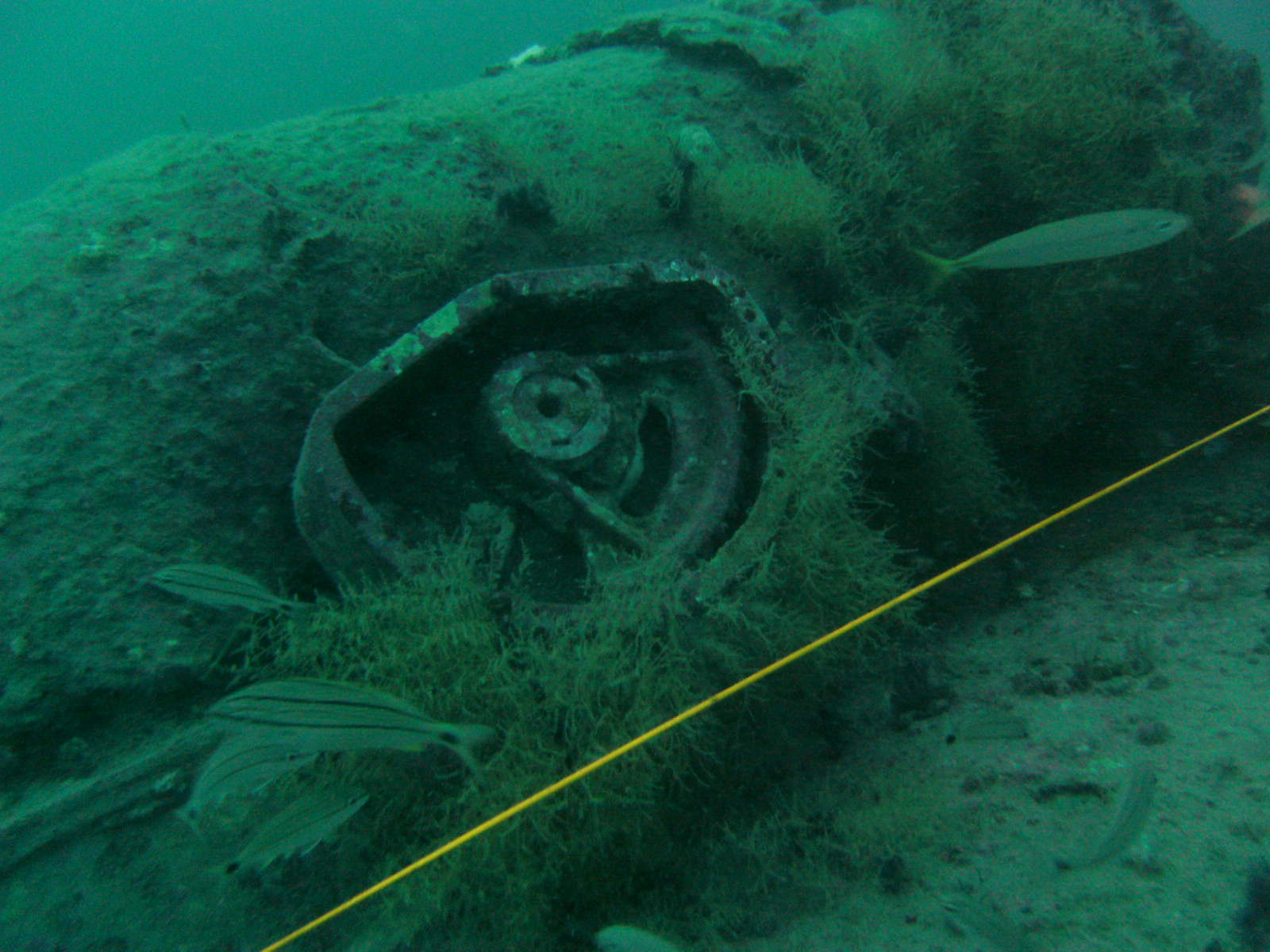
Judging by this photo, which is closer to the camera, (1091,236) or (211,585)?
(211,585)

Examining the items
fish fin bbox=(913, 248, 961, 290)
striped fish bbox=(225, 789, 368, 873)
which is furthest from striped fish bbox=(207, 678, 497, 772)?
fish fin bbox=(913, 248, 961, 290)

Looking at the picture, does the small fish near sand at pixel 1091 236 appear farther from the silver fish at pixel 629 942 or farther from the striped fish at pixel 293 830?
the striped fish at pixel 293 830

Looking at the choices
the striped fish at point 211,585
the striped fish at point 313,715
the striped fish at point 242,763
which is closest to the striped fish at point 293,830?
the striped fish at point 242,763

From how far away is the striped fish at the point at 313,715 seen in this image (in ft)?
5.87

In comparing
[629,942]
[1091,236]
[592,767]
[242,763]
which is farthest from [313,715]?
[1091,236]

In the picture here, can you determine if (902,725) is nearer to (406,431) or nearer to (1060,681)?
(1060,681)

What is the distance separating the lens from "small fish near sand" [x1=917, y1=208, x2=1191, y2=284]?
291 cm

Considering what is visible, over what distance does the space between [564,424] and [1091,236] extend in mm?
2591

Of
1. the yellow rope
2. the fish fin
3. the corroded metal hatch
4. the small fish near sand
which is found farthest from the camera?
the fish fin

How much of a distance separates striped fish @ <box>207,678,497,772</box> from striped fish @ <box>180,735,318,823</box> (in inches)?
1.4

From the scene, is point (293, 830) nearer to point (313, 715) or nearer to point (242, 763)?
point (242, 763)

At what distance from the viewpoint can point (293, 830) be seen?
1.99 metres

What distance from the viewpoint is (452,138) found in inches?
155

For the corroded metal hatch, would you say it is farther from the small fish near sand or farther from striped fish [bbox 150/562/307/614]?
the small fish near sand
